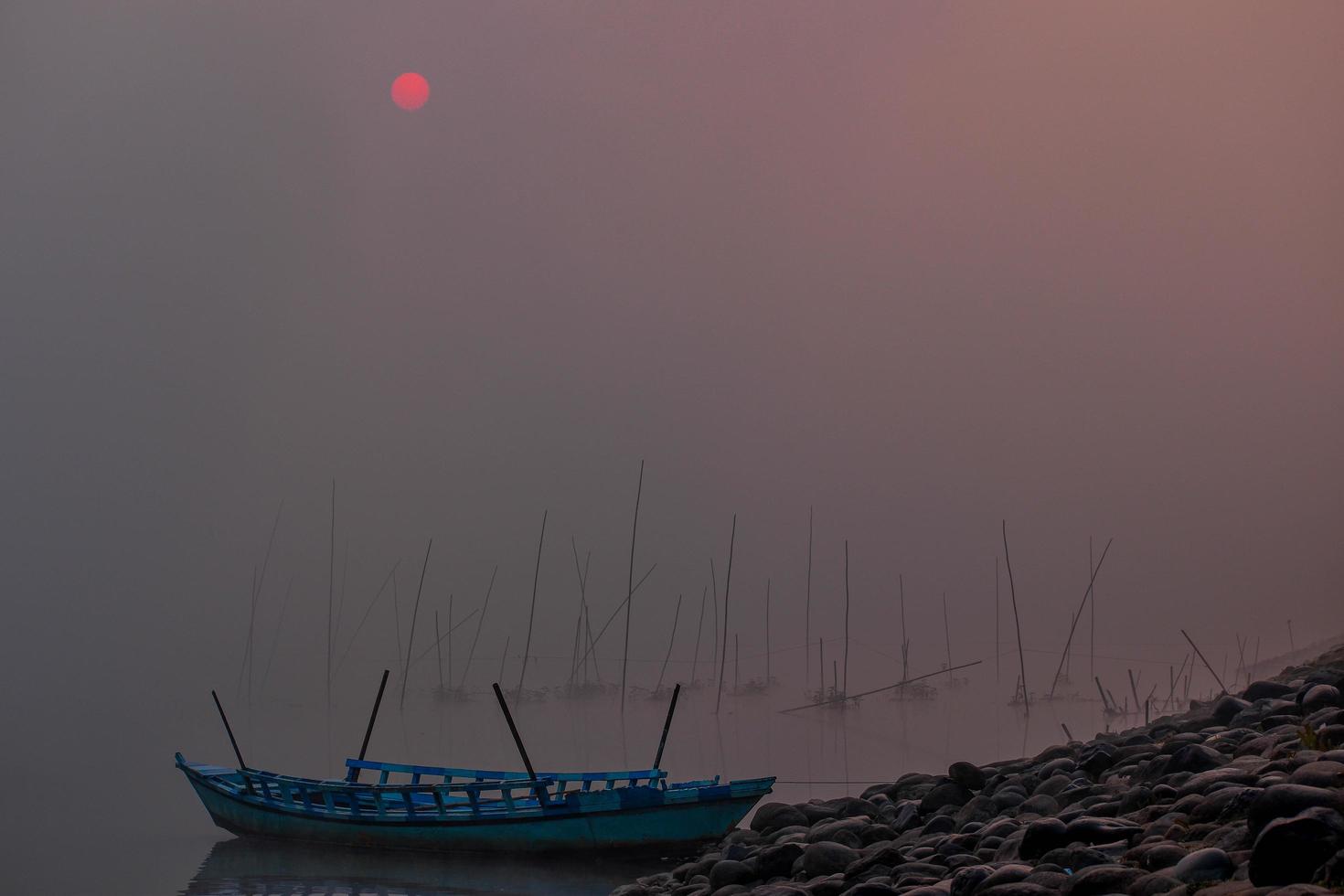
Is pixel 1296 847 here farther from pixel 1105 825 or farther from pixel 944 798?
pixel 944 798

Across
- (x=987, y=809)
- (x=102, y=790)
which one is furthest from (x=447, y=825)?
(x=102, y=790)

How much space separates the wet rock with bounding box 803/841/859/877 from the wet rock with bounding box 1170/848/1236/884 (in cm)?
436

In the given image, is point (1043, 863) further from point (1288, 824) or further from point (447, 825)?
point (447, 825)

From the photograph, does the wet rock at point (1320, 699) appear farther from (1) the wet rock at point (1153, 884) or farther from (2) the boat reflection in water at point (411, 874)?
(2) the boat reflection in water at point (411, 874)

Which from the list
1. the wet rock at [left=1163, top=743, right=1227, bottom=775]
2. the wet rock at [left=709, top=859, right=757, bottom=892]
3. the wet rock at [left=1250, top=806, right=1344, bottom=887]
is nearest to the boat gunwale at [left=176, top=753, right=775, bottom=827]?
the wet rock at [left=709, top=859, right=757, bottom=892]

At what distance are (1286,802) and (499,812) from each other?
41.4 ft

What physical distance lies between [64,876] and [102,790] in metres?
12.5

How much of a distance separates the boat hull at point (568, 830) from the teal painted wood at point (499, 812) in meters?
0.01

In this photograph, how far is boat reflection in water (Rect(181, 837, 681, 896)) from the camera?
52.4ft

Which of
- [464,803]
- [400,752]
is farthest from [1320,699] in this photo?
[400,752]

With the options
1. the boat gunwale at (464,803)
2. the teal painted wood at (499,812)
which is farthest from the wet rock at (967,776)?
the teal painted wood at (499,812)

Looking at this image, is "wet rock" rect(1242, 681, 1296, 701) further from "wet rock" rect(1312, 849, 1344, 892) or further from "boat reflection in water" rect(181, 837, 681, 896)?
"wet rock" rect(1312, 849, 1344, 892)

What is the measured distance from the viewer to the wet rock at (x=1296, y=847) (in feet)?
20.2

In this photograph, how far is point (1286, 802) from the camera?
6.86 m
